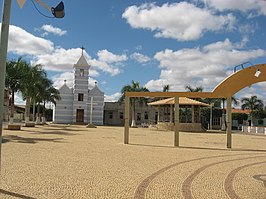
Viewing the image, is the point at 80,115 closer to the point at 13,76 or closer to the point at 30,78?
the point at 30,78

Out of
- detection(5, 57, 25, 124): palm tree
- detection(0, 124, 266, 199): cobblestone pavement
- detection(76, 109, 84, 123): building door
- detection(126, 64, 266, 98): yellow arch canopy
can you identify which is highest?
detection(5, 57, 25, 124): palm tree

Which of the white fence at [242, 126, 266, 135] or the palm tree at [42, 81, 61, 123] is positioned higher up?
the palm tree at [42, 81, 61, 123]

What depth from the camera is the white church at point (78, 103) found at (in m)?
49.4

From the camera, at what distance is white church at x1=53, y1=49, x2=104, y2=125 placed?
162 feet

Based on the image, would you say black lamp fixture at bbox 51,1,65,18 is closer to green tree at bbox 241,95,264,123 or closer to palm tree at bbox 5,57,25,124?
Answer: palm tree at bbox 5,57,25,124

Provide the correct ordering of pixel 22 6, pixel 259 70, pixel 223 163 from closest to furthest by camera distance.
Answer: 1. pixel 22 6
2. pixel 223 163
3. pixel 259 70

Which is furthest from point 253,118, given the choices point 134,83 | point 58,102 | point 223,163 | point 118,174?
point 118,174

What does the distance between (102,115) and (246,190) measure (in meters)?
45.5

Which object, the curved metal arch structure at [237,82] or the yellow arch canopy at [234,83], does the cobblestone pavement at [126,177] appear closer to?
the yellow arch canopy at [234,83]

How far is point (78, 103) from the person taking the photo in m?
49.9

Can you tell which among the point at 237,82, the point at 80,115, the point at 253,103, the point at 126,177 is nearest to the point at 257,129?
the point at 253,103

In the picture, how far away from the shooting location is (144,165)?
892 cm

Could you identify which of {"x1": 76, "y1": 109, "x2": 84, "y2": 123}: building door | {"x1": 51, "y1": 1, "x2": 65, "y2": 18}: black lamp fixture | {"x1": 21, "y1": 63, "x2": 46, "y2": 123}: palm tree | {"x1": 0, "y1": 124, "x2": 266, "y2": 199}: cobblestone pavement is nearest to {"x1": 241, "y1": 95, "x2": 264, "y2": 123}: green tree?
{"x1": 76, "y1": 109, "x2": 84, "y2": 123}: building door

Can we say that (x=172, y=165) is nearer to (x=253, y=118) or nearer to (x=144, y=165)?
(x=144, y=165)
